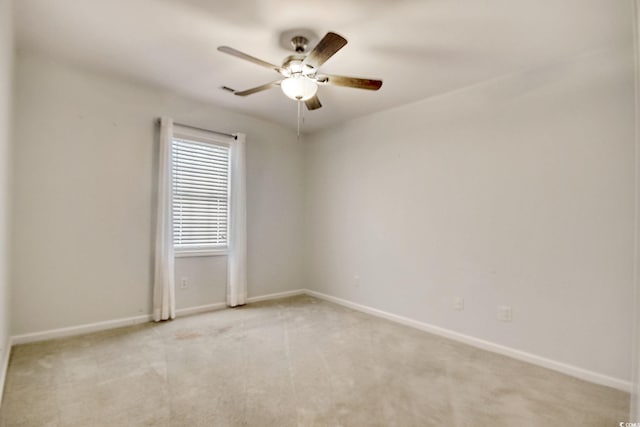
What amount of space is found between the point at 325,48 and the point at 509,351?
290 cm

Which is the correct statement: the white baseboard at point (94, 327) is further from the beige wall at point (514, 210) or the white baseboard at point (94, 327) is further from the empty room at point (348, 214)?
the beige wall at point (514, 210)

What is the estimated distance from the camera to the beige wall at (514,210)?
2.35 meters

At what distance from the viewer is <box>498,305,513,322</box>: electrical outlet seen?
2.80 metres

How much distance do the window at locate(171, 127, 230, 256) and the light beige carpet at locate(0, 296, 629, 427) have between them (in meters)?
1.11

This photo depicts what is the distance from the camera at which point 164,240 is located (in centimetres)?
349

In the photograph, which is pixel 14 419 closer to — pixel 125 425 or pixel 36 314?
pixel 125 425

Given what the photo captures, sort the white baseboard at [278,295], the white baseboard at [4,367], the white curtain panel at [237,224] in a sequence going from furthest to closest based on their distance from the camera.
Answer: the white baseboard at [278,295]
the white curtain panel at [237,224]
the white baseboard at [4,367]

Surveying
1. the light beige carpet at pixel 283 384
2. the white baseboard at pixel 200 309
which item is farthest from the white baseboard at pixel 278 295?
the light beige carpet at pixel 283 384

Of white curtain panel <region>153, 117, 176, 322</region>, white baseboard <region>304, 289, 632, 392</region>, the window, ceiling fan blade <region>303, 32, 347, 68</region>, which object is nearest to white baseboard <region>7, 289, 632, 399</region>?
white baseboard <region>304, 289, 632, 392</region>

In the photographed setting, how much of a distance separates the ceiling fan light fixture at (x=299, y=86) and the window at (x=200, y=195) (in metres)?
1.93

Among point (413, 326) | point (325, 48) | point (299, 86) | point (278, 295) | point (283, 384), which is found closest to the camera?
point (325, 48)

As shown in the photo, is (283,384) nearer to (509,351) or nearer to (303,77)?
(509,351)

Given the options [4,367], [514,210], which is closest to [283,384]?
[4,367]

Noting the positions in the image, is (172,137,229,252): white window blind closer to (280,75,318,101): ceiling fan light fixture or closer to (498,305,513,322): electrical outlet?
(280,75,318,101): ceiling fan light fixture
